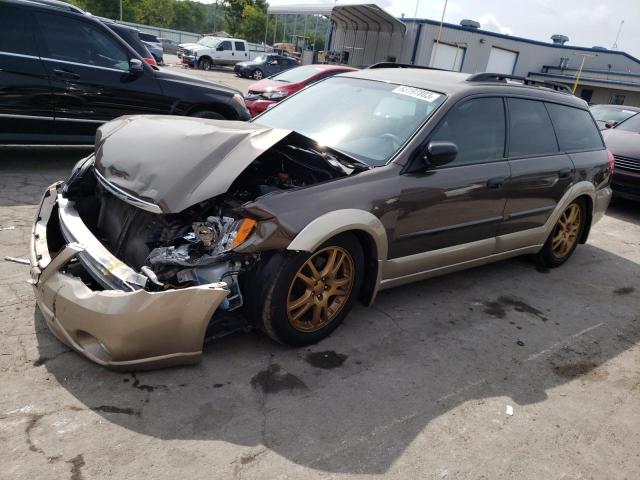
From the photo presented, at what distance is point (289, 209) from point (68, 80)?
445cm

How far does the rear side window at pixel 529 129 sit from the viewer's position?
13.8 feet

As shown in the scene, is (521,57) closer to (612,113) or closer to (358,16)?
(358,16)

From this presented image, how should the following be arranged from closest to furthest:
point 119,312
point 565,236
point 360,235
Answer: point 119,312 → point 360,235 → point 565,236

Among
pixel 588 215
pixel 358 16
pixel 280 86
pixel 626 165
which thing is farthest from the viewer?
pixel 358 16

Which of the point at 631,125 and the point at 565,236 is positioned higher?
the point at 631,125

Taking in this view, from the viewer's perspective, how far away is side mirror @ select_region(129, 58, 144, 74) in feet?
20.7

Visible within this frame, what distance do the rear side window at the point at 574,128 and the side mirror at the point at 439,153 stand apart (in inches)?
72.3

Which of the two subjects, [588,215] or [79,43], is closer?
[588,215]

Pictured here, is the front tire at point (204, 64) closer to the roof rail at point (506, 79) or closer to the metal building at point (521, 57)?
the metal building at point (521, 57)

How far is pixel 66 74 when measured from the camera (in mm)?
5863

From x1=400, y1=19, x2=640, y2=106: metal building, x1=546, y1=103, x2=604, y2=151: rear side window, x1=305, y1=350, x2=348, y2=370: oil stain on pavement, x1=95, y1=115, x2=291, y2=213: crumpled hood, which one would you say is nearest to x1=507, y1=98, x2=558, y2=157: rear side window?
x1=546, y1=103, x2=604, y2=151: rear side window

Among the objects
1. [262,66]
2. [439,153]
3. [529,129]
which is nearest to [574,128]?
[529,129]

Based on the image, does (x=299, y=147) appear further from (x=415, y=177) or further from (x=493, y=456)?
(x=493, y=456)

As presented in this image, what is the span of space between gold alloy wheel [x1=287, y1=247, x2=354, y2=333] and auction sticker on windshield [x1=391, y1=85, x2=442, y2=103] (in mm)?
1397
